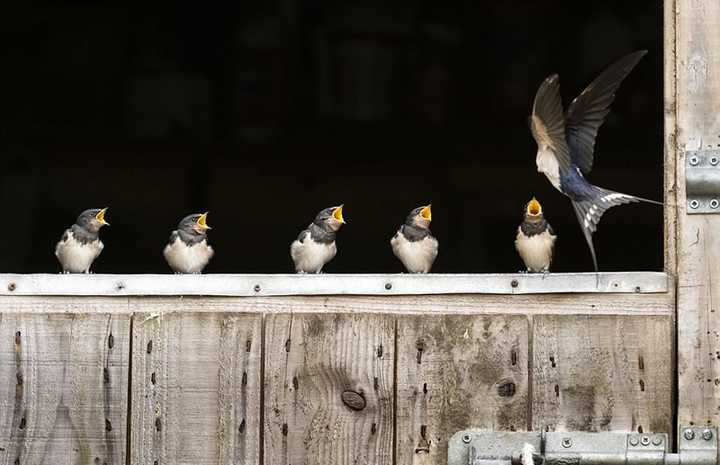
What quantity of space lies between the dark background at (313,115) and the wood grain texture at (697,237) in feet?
6.51

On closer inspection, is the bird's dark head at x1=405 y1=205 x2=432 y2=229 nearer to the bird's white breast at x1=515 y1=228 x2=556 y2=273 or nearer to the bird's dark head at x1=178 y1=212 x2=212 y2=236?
the bird's white breast at x1=515 y1=228 x2=556 y2=273

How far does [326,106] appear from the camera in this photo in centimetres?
463

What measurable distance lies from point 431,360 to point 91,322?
0.59 m

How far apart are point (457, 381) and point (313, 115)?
7.10ft

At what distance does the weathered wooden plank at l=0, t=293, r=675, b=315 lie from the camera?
8.41ft

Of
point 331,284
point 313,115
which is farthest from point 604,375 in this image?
point 313,115

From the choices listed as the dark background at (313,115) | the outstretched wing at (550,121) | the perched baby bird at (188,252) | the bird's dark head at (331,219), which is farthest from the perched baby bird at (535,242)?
the dark background at (313,115)

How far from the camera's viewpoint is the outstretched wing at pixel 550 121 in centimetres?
284

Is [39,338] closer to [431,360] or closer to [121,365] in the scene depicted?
[121,365]

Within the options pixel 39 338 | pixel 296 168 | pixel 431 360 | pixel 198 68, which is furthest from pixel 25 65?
pixel 431 360

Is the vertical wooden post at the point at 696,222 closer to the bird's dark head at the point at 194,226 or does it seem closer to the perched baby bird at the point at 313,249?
the perched baby bird at the point at 313,249

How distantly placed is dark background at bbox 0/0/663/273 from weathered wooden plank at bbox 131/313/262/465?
79.8 inches

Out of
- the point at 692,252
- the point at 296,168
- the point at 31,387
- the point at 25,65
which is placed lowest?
the point at 31,387

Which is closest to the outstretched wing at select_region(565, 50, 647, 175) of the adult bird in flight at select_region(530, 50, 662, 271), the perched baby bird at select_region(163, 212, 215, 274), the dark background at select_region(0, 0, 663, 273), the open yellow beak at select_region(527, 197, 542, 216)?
the adult bird in flight at select_region(530, 50, 662, 271)
